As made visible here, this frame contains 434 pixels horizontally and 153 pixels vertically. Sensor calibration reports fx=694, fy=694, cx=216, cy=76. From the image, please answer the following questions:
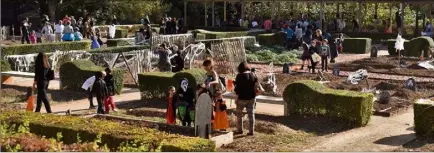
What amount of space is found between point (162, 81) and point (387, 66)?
37.8ft

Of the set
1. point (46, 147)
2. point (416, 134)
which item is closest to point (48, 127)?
point (46, 147)

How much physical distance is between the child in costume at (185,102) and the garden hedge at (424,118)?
14.4 feet

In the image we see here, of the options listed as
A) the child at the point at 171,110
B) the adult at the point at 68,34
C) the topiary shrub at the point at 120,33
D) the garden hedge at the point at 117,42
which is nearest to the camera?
the child at the point at 171,110

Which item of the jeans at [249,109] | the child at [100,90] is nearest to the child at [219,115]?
the jeans at [249,109]

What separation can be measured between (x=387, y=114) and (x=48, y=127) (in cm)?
809

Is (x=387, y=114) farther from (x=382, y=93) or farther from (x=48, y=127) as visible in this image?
(x=48, y=127)

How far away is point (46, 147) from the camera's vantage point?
30.0 feet

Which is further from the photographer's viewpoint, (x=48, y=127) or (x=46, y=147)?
(x=48, y=127)

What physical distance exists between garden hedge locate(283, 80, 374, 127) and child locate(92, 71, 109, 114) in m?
4.04

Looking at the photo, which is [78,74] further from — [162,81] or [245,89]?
[245,89]

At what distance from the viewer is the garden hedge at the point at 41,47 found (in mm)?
26578

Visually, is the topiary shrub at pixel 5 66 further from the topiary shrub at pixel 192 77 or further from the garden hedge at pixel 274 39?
the garden hedge at pixel 274 39

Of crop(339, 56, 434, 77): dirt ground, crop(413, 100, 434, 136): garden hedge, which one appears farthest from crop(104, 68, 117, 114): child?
crop(339, 56, 434, 77): dirt ground

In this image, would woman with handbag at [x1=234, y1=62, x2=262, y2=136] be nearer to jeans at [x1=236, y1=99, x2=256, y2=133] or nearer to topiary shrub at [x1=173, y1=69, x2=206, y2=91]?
jeans at [x1=236, y1=99, x2=256, y2=133]
